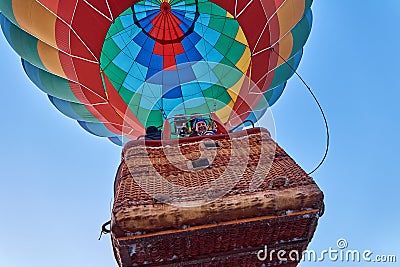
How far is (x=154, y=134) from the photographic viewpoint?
2.58 m

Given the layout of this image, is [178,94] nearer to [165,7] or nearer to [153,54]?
[153,54]

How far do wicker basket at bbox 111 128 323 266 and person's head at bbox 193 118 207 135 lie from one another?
30.6 inches

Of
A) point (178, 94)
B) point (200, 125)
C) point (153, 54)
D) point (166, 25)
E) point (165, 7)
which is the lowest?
point (178, 94)

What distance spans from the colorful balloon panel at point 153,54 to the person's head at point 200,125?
643mm

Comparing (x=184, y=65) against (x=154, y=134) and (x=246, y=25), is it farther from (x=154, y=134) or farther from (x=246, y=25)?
(x=154, y=134)

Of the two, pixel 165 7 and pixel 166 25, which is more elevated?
pixel 165 7

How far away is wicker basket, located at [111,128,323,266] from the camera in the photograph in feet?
3.84

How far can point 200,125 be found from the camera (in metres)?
2.25

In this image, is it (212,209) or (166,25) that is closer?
(212,209)

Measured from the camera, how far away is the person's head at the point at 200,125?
7.24 ft

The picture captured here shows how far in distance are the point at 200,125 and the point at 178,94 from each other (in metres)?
2.01

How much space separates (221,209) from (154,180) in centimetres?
23

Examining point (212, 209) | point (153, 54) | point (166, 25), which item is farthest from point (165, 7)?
point (212, 209)

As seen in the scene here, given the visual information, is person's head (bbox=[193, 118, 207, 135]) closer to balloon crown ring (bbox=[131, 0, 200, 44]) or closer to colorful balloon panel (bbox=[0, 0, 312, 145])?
colorful balloon panel (bbox=[0, 0, 312, 145])
